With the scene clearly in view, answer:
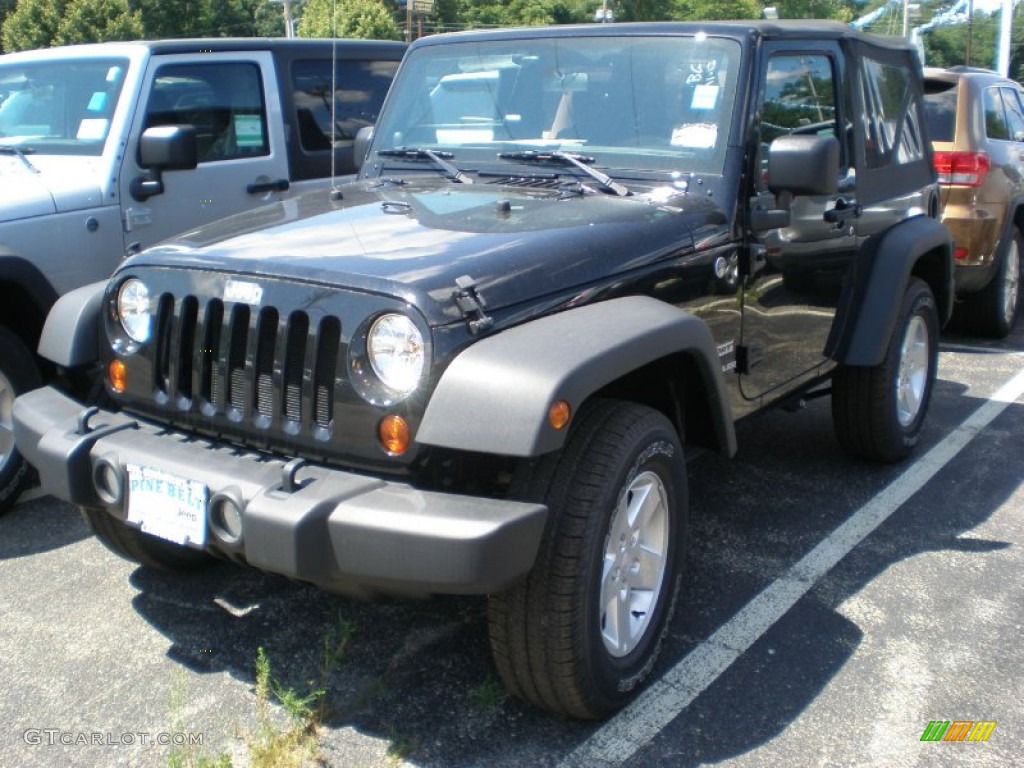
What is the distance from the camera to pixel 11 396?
4.45 meters

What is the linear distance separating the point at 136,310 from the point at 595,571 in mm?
1571

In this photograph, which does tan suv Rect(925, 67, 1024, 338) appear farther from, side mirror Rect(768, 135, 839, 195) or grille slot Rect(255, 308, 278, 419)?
grille slot Rect(255, 308, 278, 419)

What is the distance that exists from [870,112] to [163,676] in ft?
12.0

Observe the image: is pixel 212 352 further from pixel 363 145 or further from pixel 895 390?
pixel 895 390

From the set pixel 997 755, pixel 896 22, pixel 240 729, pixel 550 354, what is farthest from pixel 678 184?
pixel 896 22

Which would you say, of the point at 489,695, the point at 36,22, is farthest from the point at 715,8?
the point at 489,695

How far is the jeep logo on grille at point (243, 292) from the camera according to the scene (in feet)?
9.41

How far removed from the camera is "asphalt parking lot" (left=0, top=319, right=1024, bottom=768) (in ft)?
9.61

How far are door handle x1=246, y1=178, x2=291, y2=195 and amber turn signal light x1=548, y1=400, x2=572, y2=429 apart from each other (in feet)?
11.7

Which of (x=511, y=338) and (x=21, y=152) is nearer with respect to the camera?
(x=511, y=338)

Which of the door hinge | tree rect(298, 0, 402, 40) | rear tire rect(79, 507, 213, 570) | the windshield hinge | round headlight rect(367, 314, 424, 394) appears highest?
tree rect(298, 0, 402, 40)

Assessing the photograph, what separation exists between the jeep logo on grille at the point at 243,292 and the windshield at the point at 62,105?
250 cm

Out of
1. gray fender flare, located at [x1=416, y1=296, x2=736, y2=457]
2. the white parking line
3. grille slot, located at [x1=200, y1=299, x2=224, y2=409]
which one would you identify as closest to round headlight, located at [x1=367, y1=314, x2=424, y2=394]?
gray fender flare, located at [x1=416, y1=296, x2=736, y2=457]

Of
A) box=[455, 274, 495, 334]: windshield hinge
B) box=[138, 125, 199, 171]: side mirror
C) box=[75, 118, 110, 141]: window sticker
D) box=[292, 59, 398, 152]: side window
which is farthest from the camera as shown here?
box=[292, 59, 398, 152]: side window
